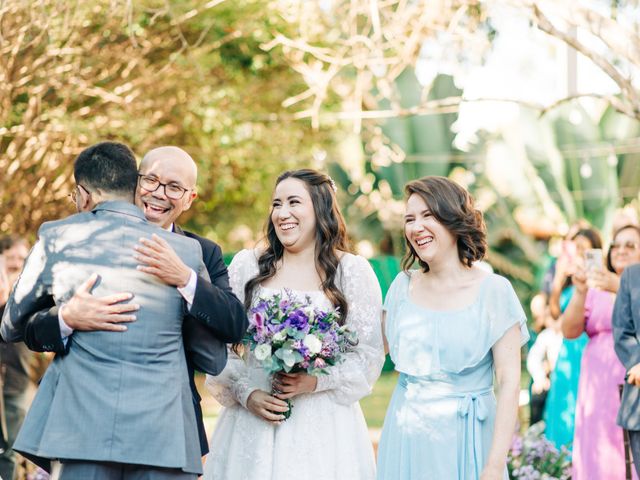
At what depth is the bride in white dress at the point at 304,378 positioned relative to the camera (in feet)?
17.4

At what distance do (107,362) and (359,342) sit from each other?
164cm

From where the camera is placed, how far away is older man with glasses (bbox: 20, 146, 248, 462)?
4.21m

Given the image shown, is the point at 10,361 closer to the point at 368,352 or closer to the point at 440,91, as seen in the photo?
the point at 368,352

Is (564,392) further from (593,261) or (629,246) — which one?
(593,261)

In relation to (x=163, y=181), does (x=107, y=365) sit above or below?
Answer: below

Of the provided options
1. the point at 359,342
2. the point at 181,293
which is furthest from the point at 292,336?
the point at 181,293

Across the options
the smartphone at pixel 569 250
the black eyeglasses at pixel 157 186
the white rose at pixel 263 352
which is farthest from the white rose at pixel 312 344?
the smartphone at pixel 569 250

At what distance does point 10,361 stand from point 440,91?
1118cm

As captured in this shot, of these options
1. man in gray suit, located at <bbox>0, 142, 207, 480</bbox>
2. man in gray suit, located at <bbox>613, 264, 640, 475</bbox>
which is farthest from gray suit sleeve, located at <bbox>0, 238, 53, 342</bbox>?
man in gray suit, located at <bbox>613, 264, 640, 475</bbox>

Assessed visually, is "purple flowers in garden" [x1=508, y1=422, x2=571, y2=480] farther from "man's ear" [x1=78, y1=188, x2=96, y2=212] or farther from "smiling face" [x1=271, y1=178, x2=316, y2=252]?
"man's ear" [x1=78, y1=188, x2=96, y2=212]

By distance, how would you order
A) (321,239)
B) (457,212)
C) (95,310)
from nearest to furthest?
(95,310) → (457,212) → (321,239)

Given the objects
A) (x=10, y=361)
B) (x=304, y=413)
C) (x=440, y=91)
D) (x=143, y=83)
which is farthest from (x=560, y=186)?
(x=304, y=413)

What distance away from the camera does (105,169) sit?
443cm

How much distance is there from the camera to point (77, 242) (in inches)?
169
